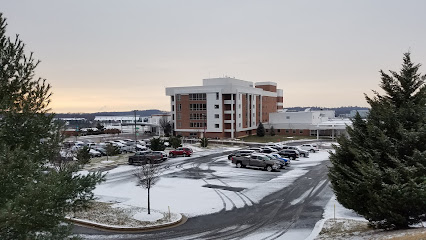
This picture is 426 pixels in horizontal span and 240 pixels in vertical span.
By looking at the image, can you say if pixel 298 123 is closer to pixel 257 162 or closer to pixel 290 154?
pixel 290 154

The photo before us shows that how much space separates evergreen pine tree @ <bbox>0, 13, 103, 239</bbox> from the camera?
7.23 metres

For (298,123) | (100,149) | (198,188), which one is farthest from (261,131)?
(198,188)

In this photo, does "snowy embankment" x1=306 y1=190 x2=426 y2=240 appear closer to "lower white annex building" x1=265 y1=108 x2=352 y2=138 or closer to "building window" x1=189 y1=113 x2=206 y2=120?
"building window" x1=189 y1=113 x2=206 y2=120

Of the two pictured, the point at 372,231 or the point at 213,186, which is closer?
the point at 372,231

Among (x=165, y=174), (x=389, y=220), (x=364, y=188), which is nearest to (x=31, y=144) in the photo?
(x=364, y=188)

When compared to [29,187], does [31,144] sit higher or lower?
higher

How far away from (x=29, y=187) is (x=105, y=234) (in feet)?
32.6

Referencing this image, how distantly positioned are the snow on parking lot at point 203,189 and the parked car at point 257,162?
78 cm

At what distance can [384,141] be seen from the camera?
13.1 metres

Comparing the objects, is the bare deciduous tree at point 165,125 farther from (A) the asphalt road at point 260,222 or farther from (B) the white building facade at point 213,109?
(A) the asphalt road at point 260,222

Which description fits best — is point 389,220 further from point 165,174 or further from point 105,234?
point 165,174

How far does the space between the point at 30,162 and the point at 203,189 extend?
18.1 metres

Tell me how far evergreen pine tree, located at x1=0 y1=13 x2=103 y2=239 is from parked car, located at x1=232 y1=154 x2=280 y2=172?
82.4ft

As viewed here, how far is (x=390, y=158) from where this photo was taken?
1323 centimetres
